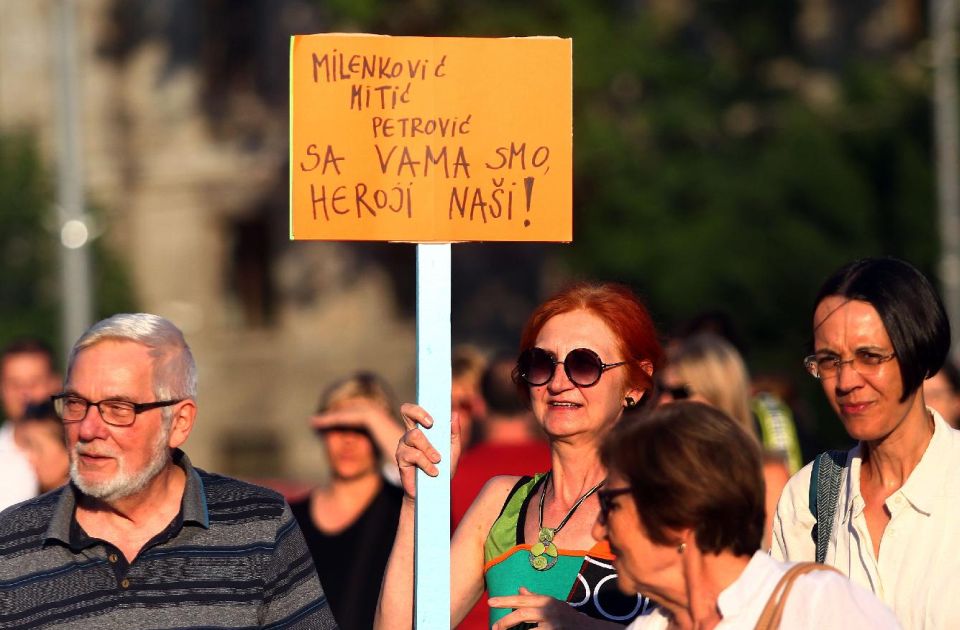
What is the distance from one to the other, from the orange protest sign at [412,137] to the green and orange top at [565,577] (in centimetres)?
77

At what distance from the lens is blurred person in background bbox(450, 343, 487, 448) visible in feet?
28.6

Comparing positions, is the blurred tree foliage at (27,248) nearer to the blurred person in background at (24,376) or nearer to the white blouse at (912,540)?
the blurred person in background at (24,376)

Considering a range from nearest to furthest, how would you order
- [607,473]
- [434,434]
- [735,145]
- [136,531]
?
[607,473], [434,434], [136,531], [735,145]

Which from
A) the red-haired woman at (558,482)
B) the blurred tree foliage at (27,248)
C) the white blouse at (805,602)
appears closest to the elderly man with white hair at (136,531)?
the red-haired woman at (558,482)

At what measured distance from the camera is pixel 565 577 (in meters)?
4.07

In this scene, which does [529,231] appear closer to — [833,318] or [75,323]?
[833,318]

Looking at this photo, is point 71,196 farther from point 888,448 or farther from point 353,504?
point 888,448

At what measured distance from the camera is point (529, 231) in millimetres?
4148

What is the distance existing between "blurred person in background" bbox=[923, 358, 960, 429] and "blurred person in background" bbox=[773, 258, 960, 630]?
2.91 metres

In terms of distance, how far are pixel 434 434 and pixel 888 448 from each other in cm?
112

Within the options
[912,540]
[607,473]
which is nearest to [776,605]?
[607,473]

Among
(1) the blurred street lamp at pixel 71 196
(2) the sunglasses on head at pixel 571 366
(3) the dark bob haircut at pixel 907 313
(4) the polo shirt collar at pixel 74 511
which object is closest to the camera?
(3) the dark bob haircut at pixel 907 313

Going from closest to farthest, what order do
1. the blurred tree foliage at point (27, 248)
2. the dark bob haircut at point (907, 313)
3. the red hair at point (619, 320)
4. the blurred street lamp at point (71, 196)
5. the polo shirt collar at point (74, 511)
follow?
the dark bob haircut at point (907, 313) → the polo shirt collar at point (74, 511) → the red hair at point (619, 320) → the blurred street lamp at point (71, 196) → the blurred tree foliage at point (27, 248)

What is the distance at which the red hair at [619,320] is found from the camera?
4305 mm
